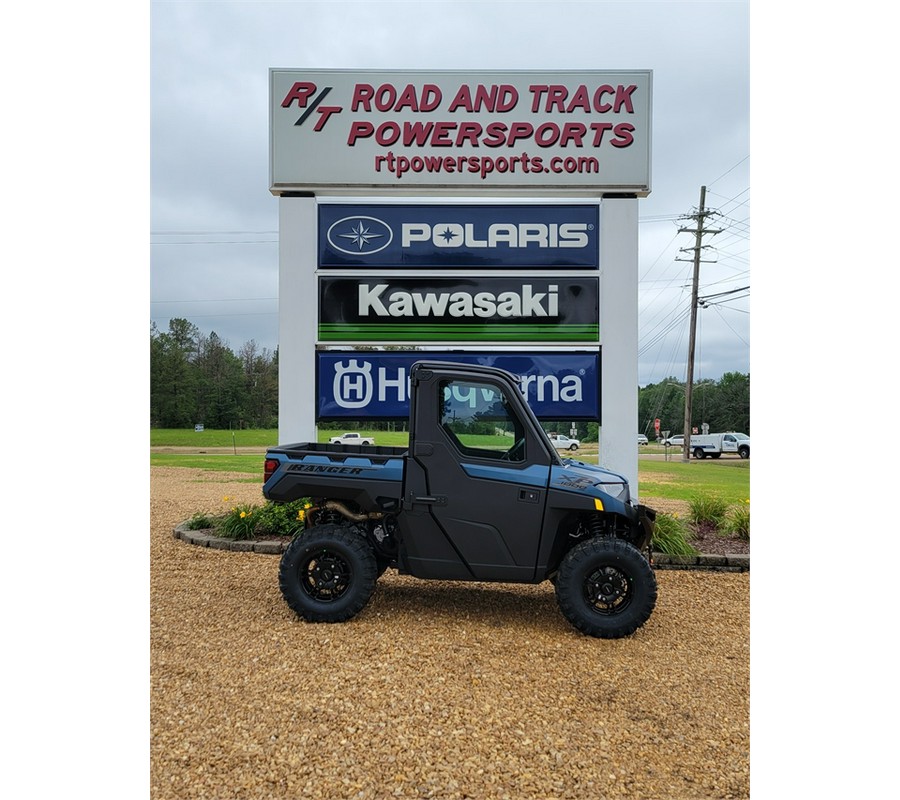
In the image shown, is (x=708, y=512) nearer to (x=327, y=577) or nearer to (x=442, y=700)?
(x=327, y=577)

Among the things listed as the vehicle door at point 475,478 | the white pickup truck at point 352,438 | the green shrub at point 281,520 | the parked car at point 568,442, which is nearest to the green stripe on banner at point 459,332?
the parked car at point 568,442

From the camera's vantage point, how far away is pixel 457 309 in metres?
7.69

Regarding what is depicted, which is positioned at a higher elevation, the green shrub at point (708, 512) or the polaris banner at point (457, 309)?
the polaris banner at point (457, 309)

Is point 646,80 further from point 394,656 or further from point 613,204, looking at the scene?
point 394,656

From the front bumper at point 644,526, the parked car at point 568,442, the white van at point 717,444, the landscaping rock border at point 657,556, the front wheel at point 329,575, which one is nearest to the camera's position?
the front wheel at point 329,575

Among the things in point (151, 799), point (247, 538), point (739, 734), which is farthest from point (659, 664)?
point (247, 538)

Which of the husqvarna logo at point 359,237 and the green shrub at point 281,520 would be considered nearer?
the green shrub at point 281,520

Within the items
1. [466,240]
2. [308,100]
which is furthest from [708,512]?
[308,100]

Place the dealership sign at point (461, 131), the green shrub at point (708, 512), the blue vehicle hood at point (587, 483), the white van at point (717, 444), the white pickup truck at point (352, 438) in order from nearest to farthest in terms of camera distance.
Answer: the blue vehicle hood at point (587, 483) < the dealership sign at point (461, 131) < the green shrub at point (708, 512) < the white pickup truck at point (352, 438) < the white van at point (717, 444)

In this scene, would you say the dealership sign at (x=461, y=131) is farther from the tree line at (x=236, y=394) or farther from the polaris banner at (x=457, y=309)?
the tree line at (x=236, y=394)

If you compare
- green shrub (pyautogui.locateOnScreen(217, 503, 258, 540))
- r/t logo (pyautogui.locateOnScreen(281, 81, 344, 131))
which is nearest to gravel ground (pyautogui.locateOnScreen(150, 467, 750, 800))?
green shrub (pyautogui.locateOnScreen(217, 503, 258, 540))

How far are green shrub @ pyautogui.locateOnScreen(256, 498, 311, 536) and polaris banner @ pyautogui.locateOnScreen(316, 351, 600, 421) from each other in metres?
1.17

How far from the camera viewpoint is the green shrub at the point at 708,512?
841 centimetres

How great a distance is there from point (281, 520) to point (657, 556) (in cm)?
438
